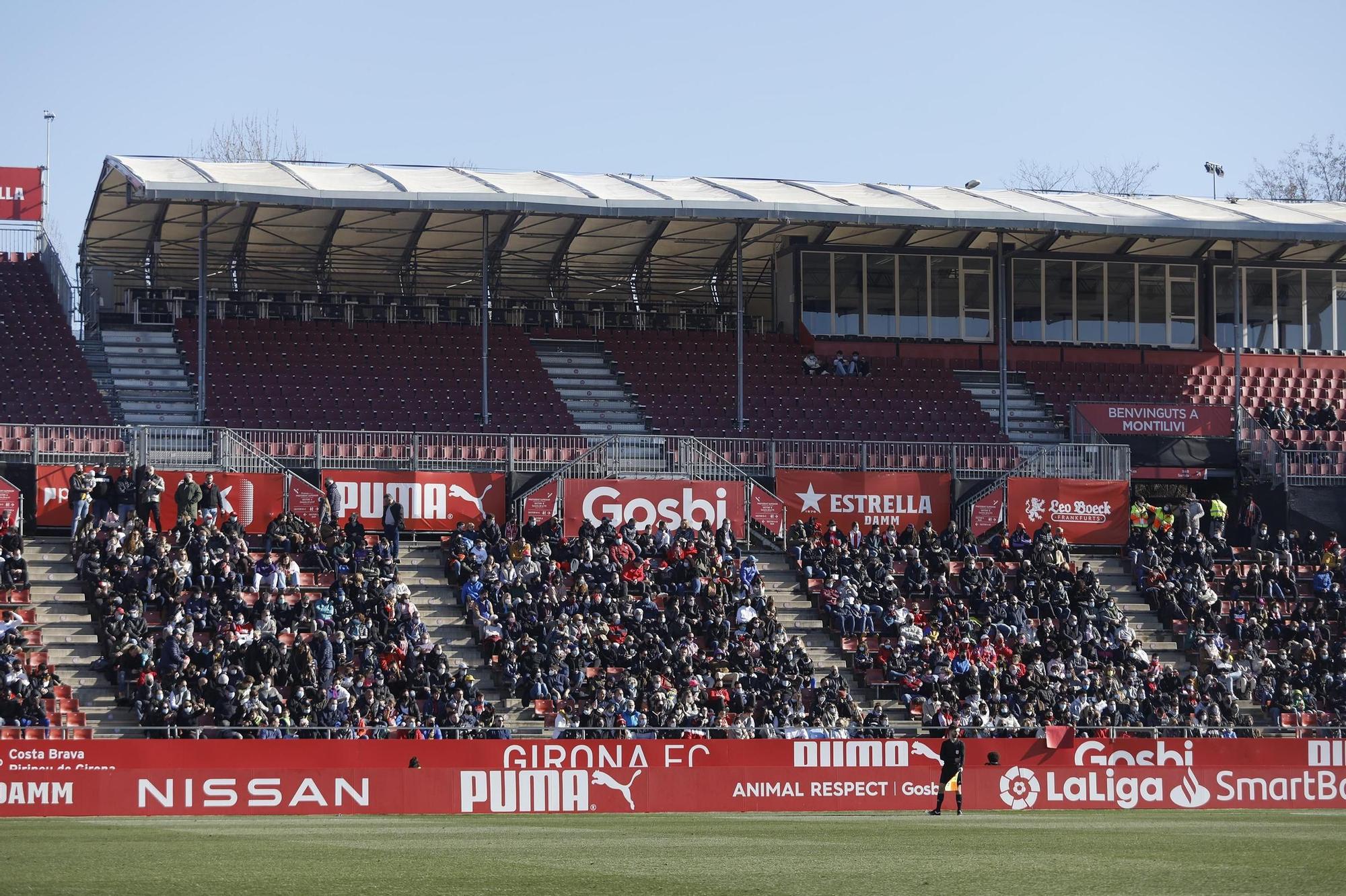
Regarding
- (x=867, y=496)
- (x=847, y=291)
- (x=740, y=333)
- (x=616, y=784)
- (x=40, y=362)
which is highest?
(x=847, y=291)

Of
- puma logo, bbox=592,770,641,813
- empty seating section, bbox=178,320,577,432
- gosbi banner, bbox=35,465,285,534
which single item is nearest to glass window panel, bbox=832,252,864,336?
empty seating section, bbox=178,320,577,432

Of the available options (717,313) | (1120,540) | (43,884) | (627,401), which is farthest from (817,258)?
(43,884)

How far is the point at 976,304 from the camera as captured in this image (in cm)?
5247

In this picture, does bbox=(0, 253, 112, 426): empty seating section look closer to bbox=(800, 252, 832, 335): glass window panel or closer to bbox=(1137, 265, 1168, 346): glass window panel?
bbox=(800, 252, 832, 335): glass window panel

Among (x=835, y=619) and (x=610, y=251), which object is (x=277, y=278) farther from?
Answer: (x=835, y=619)

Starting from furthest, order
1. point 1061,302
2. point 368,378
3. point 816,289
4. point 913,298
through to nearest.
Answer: point 1061,302, point 913,298, point 816,289, point 368,378

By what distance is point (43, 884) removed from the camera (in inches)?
596

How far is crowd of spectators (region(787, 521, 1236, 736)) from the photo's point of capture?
3541 cm

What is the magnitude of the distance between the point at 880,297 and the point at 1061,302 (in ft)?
17.3

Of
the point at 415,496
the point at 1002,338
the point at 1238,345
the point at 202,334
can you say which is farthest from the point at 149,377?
the point at 1238,345

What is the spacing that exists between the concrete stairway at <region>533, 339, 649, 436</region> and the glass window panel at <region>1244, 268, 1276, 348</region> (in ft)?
60.1

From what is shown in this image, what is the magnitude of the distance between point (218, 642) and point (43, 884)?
16912 mm

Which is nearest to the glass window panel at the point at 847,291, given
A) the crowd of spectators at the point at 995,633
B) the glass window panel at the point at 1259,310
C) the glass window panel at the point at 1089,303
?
the glass window panel at the point at 1089,303

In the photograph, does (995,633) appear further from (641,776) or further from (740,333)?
(740,333)
